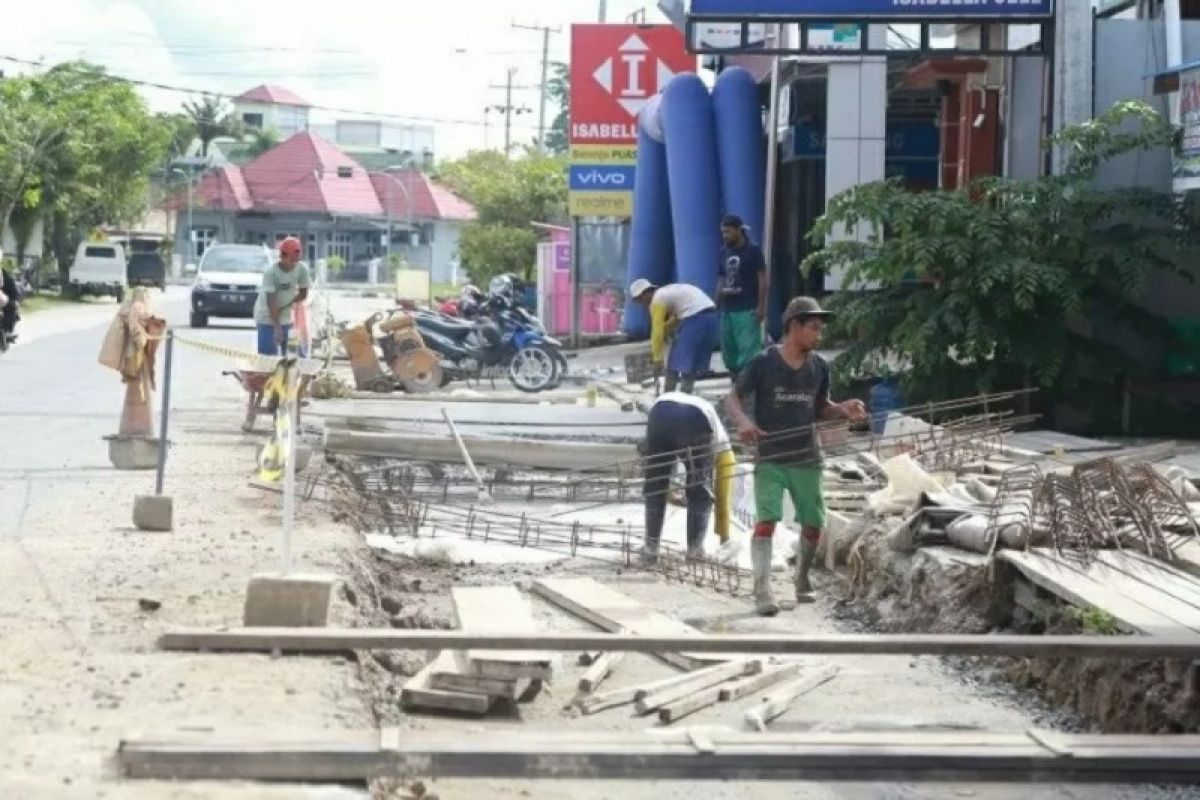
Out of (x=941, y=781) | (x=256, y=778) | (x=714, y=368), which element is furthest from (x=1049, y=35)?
(x=256, y=778)

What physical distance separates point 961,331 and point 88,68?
6422 centimetres

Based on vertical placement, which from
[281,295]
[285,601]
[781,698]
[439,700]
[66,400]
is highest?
[281,295]

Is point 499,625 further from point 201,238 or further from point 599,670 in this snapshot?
point 201,238

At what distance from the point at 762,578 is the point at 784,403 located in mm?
1030

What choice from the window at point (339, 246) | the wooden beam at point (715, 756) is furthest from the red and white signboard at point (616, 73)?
the window at point (339, 246)

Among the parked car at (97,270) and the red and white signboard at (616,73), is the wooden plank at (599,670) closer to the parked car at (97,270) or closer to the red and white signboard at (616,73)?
the red and white signboard at (616,73)

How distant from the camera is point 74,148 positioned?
65.0m

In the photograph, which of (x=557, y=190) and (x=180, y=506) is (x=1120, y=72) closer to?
(x=180, y=506)

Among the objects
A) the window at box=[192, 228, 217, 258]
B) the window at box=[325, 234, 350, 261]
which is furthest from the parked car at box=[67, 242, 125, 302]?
the window at box=[325, 234, 350, 261]

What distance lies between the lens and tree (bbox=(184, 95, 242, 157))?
454ft

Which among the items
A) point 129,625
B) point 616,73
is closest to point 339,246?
point 616,73

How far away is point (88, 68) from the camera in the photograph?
76688 mm

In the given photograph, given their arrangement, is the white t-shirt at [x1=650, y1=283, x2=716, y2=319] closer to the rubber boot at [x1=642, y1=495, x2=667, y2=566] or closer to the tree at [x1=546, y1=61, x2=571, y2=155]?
the rubber boot at [x1=642, y1=495, x2=667, y2=566]

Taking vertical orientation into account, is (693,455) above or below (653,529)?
above
